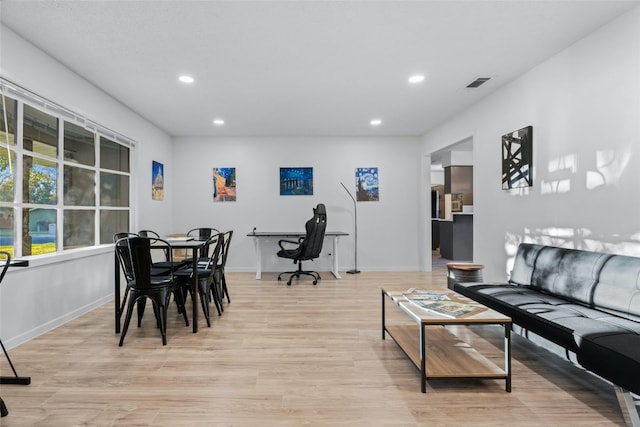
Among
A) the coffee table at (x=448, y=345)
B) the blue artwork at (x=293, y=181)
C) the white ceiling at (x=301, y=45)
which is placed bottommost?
the coffee table at (x=448, y=345)

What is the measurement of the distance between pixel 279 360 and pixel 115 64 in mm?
3351

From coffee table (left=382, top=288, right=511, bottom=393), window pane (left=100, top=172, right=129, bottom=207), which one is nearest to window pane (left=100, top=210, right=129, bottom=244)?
window pane (left=100, top=172, right=129, bottom=207)

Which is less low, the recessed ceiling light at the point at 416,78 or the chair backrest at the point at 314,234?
the recessed ceiling light at the point at 416,78

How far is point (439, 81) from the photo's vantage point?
389 cm

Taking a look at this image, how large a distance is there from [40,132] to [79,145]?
0.62m

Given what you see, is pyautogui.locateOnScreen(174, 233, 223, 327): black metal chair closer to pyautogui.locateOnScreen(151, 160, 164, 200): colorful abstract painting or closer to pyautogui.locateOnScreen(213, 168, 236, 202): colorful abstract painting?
pyautogui.locateOnScreen(151, 160, 164, 200): colorful abstract painting

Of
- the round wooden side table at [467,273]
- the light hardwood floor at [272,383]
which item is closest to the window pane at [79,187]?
the light hardwood floor at [272,383]

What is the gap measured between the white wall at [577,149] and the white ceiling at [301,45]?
213 mm

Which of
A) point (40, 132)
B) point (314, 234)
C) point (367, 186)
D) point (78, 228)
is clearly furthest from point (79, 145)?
point (367, 186)

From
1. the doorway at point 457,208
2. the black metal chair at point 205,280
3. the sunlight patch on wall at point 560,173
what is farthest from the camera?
the doorway at point 457,208

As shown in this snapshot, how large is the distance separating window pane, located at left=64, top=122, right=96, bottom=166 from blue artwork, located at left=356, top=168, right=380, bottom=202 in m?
4.46

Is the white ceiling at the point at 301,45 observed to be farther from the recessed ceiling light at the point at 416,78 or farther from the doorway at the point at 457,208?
the doorway at the point at 457,208

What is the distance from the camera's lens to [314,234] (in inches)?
212

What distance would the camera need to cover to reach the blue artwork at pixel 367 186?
6.71 m
